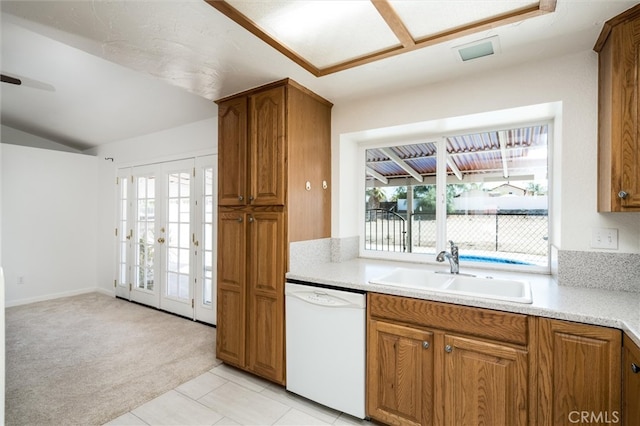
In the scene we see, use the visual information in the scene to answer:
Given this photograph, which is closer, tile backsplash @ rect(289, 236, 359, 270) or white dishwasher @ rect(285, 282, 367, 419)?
white dishwasher @ rect(285, 282, 367, 419)

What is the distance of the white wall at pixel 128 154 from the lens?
3.66 meters

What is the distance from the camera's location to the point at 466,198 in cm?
251

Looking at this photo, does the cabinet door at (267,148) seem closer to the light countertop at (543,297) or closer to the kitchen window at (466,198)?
the light countertop at (543,297)

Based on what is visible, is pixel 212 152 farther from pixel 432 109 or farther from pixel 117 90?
pixel 432 109

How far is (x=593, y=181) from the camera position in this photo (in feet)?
5.75

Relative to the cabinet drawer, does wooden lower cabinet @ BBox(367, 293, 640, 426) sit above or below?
below

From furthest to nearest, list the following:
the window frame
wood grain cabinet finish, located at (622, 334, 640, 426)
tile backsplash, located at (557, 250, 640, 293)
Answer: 1. the window frame
2. tile backsplash, located at (557, 250, 640, 293)
3. wood grain cabinet finish, located at (622, 334, 640, 426)

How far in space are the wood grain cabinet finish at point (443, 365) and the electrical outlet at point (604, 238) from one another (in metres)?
0.79

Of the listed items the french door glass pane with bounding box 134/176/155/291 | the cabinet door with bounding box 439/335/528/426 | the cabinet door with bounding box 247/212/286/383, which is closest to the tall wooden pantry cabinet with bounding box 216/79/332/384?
the cabinet door with bounding box 247/212/286/383

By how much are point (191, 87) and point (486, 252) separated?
269 centimetres

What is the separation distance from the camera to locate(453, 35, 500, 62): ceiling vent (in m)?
1.68

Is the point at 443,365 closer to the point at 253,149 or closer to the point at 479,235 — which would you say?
the point at 479,235

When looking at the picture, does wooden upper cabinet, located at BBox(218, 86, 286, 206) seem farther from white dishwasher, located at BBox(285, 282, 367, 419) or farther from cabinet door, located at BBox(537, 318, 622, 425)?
cabinet door, located at BBox(537, 318, 622, 425)

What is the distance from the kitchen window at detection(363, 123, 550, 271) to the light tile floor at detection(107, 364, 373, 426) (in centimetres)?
138
